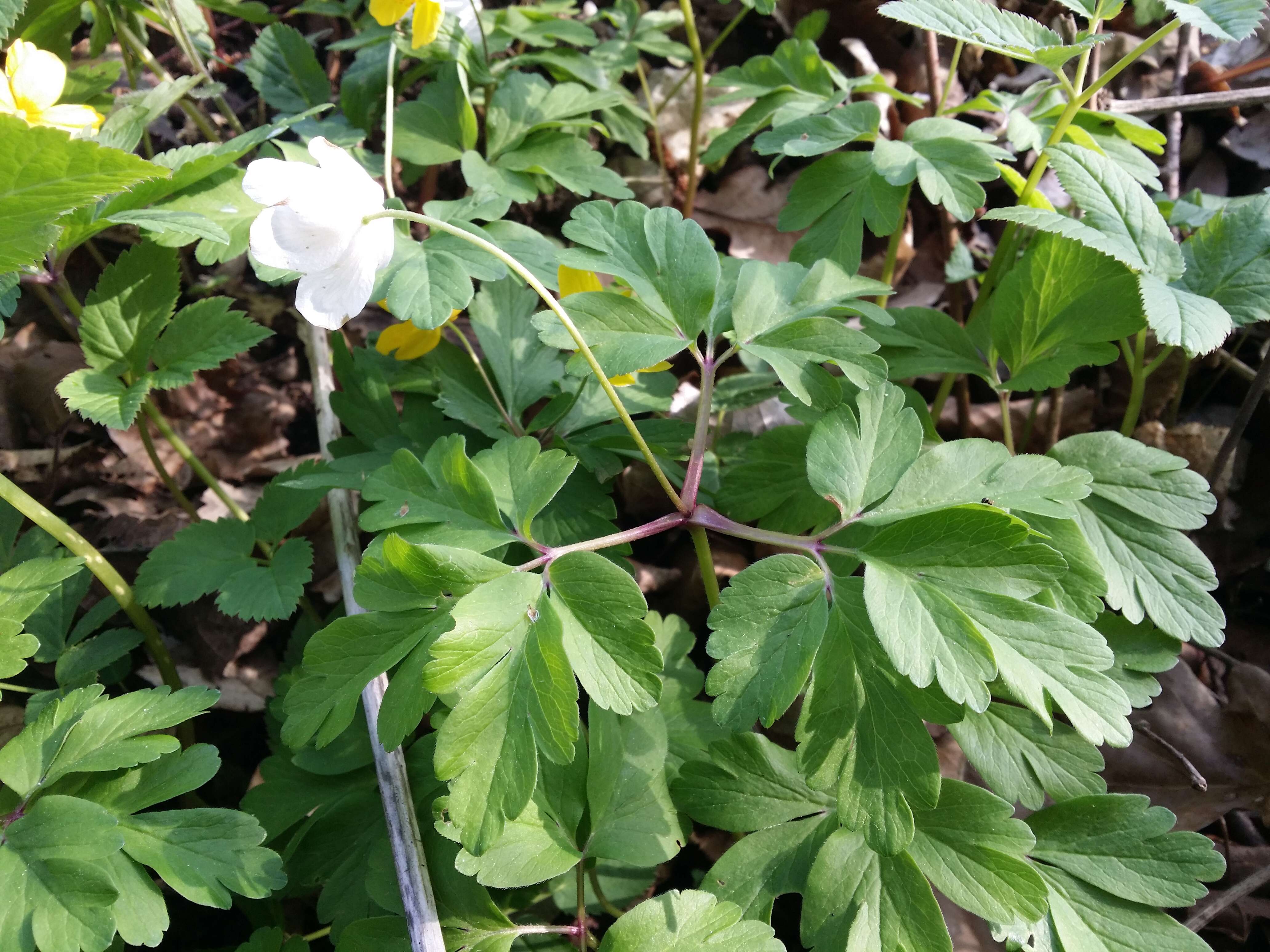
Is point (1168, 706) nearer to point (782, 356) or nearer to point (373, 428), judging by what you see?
point (782, 356)

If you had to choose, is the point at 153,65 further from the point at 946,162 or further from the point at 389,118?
the point at 946,162

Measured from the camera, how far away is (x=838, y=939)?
4.35 ft

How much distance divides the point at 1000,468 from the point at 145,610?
6.27 ft

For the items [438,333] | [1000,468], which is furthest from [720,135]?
[1000,468]

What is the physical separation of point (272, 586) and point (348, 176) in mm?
903

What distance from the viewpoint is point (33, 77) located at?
1.75 m

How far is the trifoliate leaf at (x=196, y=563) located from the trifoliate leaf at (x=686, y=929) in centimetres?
110

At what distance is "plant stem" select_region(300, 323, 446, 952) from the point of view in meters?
1.34

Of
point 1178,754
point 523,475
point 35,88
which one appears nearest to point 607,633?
point 523,475

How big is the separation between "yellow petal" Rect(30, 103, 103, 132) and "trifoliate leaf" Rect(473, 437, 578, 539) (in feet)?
4.01

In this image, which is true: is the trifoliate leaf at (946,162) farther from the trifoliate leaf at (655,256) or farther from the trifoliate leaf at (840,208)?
the trifoliate leaf at (655,256)

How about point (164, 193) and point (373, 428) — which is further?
point (373, 428)

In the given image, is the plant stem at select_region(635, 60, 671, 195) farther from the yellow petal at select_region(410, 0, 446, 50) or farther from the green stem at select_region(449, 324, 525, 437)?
the green stem at select_region(449, 324, 525, 437)

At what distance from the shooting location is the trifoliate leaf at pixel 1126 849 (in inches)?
54.7
